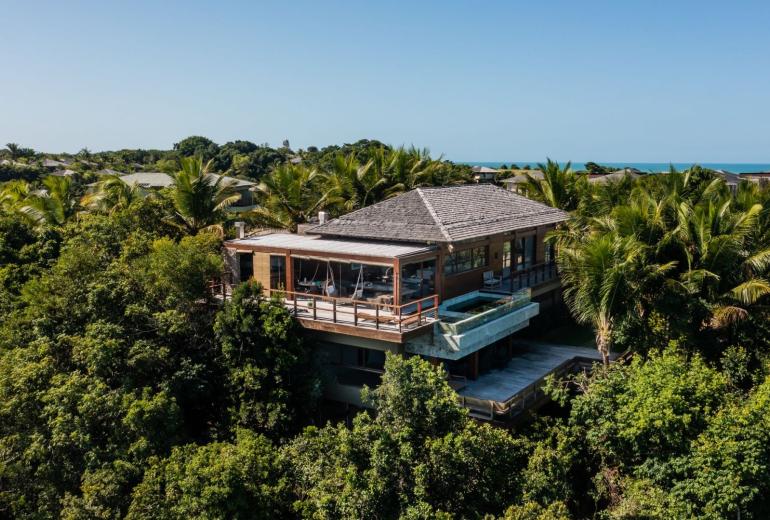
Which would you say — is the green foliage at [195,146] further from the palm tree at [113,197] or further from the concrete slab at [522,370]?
the concrete slab at [522,370]

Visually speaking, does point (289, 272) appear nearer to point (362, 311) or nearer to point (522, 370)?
point (362, 311)

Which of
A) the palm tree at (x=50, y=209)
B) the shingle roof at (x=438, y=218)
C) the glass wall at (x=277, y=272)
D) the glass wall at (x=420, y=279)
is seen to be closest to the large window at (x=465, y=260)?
the glass wall at (x=420, y=279)

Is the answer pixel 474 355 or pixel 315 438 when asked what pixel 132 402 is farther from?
pixel 474 355

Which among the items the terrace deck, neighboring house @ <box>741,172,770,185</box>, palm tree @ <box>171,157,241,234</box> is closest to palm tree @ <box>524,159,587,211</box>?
the terrace deck

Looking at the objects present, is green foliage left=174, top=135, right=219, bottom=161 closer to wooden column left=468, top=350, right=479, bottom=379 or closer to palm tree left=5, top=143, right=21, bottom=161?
palm tree left=5, top=143, right=21, bottom=161

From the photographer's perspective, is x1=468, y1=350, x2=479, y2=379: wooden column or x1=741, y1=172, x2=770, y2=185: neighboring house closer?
x1=468, y1=350, x2=479, y2=379: wooden column

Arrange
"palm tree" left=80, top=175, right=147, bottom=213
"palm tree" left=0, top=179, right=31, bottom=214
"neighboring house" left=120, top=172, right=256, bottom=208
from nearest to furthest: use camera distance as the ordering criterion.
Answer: "palm tree" left=80, top=175, right=147, bottom=213 → "palm tree" left=0, top=179, right=31, bottom=214 → "neighboring house" left=120, top=172, right=256, bottom=208
